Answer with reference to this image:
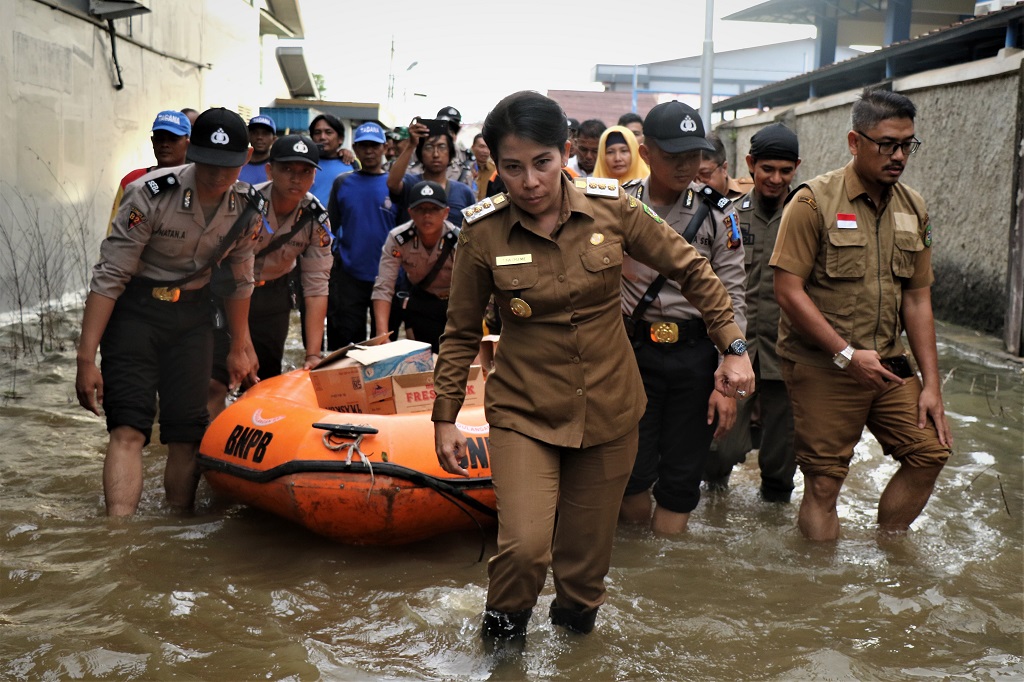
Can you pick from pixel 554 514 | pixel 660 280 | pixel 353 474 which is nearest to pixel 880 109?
pixel 660 280

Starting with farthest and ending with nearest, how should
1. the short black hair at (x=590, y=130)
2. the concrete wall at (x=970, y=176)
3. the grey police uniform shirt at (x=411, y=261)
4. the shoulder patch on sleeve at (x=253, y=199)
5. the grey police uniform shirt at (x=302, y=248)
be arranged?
the concrete wall at (x=970, y=176)
the short black hair at (x=590, y=130)
the grey police uniform shirt at (x=411, y=261)
the grey police uniform shirt at (x=302, y=248)
the shoulder patch on sleeve at (x=253, y=199)

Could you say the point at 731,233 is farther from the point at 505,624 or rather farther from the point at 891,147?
the point at 505,624

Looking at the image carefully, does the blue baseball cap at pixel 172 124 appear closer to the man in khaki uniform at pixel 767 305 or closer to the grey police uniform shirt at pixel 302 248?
the grey police uniform shirt at pixel 302 248

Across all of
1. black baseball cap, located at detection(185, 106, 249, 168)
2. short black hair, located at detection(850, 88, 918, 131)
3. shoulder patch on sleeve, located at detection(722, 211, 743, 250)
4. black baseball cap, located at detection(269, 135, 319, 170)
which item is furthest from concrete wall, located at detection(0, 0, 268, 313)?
short black hair, located at detection(850, 88, 918, 131)

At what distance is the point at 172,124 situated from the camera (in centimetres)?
654

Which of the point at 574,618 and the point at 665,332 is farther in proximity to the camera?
the point at 665,332

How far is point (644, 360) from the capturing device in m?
4.44

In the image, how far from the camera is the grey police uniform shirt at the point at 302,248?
5.85m

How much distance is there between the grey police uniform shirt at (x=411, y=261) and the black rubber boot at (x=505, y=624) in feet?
10.4

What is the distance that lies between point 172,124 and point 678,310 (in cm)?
382

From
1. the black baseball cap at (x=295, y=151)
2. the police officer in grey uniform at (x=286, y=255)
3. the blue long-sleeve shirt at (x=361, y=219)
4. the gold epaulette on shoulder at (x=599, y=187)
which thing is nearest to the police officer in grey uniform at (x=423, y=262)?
the police officer in grey uniform at (x=286, y=255)

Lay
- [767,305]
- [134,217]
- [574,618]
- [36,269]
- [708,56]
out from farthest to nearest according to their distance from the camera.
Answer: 1. [708,56]
2. [36,269]
3. [767,305]
4. [134,217]
5. [574,618]

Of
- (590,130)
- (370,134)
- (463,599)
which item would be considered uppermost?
(590,130)

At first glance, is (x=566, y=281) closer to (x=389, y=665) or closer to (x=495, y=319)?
(x=389, y=665)
